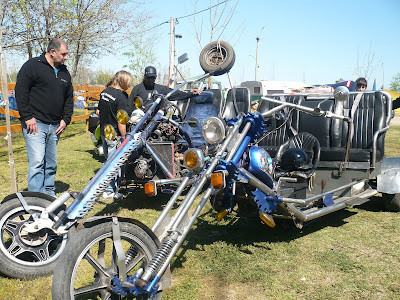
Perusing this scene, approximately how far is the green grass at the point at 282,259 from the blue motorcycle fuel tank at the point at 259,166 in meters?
0.81

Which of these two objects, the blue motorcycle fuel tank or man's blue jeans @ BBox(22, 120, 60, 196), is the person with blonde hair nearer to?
man's blue jeans @ BBox(22, 120, 60, 196)

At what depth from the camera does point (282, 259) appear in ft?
12.1

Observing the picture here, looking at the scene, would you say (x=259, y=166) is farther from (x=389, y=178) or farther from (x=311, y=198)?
(x=389, y=178)

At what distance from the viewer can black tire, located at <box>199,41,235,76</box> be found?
3.98 meters

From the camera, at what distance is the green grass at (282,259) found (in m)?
3.08

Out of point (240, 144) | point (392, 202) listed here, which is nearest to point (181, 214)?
point (240, 144)

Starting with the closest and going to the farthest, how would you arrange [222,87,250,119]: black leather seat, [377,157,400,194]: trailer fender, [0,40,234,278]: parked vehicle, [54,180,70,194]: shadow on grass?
[0,40,234,278]: parked vehicle
[377,157,400,194]: trailer fender
[54,180,70,194]: shadow on grass
[222,87,250,119]: black leather seat

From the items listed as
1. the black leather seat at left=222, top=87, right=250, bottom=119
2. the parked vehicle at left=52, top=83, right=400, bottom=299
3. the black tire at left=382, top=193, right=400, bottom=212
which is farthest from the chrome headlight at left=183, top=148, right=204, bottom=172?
the black leather seat at left=222, top=87, right=250, bottom=119

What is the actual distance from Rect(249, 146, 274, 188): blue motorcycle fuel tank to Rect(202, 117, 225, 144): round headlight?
54 cm

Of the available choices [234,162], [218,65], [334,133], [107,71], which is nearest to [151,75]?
[218,65]

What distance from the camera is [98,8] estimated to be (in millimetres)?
10586

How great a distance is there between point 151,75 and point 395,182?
383 centimetres

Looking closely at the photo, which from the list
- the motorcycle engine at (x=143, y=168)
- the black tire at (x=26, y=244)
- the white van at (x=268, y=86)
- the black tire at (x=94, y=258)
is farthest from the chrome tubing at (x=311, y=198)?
the white van at (x=268, y=86)

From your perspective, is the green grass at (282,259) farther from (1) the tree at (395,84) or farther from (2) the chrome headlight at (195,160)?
(1) the tree at (395,84)
